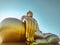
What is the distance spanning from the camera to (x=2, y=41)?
460mm

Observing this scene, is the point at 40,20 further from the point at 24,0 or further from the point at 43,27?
the point at 24,0

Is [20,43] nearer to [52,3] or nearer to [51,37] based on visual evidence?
[51,37]

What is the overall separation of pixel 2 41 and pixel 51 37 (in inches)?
6.3

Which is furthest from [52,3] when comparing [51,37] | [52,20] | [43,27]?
[51,37]

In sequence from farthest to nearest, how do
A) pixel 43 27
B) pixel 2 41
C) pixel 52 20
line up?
1. pixel 52 20
2. pixel 43 27
3. pixel 2 41

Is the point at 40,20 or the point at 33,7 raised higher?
the point at 33,7

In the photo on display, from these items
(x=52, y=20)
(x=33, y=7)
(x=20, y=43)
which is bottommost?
(x=20, y=43)

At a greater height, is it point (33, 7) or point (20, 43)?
point (33, 7)

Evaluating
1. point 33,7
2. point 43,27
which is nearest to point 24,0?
point 33,7

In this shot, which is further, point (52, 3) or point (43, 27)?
point (52, 3)

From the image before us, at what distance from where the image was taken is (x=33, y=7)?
6.80ft

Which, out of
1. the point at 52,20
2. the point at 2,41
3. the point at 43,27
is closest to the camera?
the point at 2,41

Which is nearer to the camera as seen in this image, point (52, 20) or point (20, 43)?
point (20, 43)

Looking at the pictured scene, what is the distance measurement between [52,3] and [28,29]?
167cm
